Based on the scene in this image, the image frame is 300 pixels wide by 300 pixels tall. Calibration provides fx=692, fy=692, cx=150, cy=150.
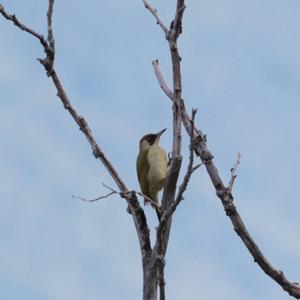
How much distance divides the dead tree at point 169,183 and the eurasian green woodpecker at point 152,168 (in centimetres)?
279

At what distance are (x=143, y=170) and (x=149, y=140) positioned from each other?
0.68 metres

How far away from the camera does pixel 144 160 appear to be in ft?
28.1

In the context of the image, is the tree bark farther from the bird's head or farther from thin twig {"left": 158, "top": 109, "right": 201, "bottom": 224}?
→ the bird's head

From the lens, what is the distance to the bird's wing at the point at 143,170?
27.3 feet

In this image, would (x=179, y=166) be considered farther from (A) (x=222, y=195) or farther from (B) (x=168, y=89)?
(B) (x=168, y=89)

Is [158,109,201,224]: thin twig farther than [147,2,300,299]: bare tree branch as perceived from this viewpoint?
No

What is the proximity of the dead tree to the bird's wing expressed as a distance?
3.01 meters

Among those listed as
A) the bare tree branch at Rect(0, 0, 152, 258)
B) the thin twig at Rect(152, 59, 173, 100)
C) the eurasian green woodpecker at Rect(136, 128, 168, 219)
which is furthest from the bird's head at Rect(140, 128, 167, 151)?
the bare tree branch at Rect(0, 0, 152, 258)

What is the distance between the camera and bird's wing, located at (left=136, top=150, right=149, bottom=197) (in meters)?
8.31

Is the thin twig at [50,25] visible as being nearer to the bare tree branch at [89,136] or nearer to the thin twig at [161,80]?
the bare tree branch at [89,136]

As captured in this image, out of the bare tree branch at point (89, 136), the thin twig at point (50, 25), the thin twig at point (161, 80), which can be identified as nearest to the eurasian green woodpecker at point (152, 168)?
the thin twig at point (161, 80)

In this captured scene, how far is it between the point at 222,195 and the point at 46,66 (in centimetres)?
156

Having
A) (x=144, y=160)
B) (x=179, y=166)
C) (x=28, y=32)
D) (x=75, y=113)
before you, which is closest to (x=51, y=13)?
(x=28, y=32)

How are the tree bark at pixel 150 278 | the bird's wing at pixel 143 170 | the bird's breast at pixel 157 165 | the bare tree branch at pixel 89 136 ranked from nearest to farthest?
the tree bark at pixel 150 278 → the bare tree branch at pixel 89 136 → the bird's breast at pixel 157 165 → the bird's wing at pixel 143 170
